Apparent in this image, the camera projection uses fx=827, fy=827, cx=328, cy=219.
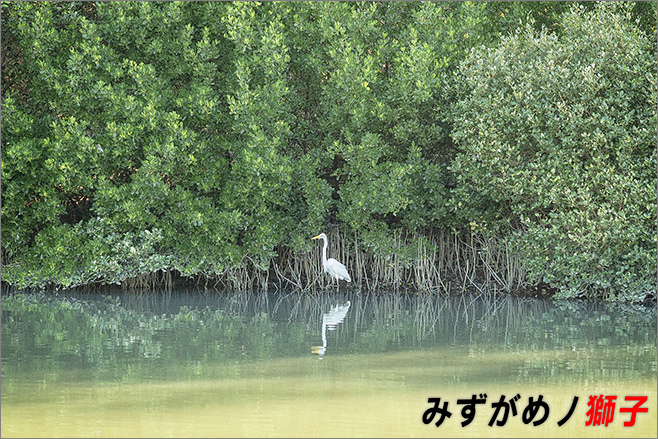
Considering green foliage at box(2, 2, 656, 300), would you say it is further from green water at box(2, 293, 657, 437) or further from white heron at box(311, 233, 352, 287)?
green water at box(2, 293, 657, 437)

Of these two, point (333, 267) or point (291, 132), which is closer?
point (333, 267)

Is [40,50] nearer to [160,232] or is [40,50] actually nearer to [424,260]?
[160,232]

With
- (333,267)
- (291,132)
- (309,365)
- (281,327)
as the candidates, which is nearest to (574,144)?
(333,267)

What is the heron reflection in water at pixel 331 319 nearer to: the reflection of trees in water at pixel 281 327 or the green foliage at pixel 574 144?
the reflection of trees in water at pixel 281 327

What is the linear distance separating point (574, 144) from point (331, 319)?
13.5 feet

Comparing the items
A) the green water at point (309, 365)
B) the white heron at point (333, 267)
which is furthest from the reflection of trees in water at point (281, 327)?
the white heron at point (333, 267)

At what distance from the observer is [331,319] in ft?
36.2

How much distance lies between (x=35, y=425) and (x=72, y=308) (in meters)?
6.47

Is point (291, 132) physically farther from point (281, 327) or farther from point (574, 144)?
point (574, 144)

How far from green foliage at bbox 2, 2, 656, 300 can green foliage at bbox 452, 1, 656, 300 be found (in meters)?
0.04

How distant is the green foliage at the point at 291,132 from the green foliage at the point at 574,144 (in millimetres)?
40

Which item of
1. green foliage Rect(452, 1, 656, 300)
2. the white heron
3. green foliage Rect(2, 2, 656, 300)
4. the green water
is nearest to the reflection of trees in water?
the green water

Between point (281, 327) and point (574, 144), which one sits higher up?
point (574, 144)

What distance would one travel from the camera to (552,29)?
13586mm
